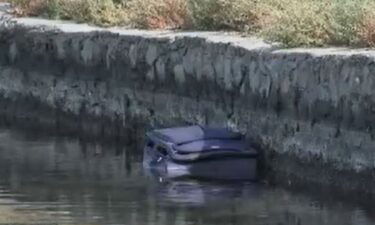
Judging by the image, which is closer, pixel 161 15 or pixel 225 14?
pixel 225 14

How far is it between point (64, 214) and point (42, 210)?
0.28 metres

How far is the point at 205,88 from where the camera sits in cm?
1777

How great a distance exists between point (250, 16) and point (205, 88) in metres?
1.38

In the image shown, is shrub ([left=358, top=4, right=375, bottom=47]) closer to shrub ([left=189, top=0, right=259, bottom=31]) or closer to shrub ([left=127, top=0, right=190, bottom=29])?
shrub ([left=189, top=0, right=259, bottom=31])

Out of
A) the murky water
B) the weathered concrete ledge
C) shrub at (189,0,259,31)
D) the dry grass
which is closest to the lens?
the murky water

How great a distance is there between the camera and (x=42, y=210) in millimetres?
13906

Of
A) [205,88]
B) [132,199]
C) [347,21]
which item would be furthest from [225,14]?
[132,199]

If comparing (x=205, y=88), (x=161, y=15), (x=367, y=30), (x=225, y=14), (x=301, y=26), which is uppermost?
(x=367, y=30)

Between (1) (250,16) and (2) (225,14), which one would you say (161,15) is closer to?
(2) (225,14)

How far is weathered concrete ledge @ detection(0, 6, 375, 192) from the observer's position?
15008mm

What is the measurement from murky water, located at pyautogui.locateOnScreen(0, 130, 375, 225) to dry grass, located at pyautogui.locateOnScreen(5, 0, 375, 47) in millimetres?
2027

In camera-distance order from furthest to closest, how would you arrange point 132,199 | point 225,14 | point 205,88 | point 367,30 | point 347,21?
point 225,14 → point 205,88 → point 347,21 → point 367,30 → point 132,199

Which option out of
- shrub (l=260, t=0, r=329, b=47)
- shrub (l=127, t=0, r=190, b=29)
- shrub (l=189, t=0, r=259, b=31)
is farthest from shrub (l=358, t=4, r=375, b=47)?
shrub (l=127, t=0, r=190, b=29)

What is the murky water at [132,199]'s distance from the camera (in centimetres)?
1355
